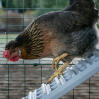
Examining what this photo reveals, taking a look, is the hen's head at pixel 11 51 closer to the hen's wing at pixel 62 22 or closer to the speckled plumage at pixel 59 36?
the speckled plumage at pixel 59 36

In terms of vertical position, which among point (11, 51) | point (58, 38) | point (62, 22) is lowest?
point (11, 51)

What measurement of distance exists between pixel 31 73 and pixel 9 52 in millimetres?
2338

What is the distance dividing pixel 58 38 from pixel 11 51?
48cm

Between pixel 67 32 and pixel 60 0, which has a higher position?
pixel 60 0

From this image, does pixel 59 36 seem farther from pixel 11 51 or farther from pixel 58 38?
pixel 11 51

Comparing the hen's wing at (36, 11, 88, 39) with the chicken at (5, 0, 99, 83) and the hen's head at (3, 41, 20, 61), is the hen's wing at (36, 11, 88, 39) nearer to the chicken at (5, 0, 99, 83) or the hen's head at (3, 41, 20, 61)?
the chicken at (5, 0, 99, 83)

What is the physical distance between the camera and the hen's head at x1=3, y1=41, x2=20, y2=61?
2714 millimetres

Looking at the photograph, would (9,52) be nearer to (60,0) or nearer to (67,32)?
(67,32)

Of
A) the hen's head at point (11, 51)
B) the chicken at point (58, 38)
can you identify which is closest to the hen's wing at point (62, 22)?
the chicken at point (58, 38)

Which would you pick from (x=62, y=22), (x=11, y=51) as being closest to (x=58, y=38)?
(x=62, y=22)

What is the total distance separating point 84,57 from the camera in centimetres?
290

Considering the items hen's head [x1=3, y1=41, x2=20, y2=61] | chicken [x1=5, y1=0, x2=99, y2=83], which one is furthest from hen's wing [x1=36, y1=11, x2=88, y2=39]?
hen's head [x1=3, y1=41, x2=20, y2=61]

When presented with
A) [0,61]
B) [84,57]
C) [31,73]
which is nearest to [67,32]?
[84,57]

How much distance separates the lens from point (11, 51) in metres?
2.74
